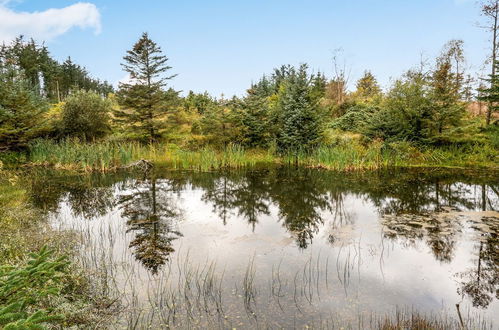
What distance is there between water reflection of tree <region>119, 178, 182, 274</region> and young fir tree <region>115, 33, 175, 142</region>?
9.37m

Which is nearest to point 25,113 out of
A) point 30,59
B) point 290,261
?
point 290,261

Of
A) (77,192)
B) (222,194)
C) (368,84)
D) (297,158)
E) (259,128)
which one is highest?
(368,84)

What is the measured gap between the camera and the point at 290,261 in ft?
15.2

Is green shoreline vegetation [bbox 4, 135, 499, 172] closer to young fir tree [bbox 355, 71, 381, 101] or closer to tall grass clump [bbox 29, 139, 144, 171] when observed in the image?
tall grass clump [bbox 29, 139, 144, 171]

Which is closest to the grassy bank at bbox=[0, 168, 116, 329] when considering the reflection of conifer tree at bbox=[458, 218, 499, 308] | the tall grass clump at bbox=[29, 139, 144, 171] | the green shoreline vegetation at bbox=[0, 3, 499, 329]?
the reflection of conifer tree at bbox=[458, 218, 499, 308]

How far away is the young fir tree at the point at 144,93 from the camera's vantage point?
1819 cm

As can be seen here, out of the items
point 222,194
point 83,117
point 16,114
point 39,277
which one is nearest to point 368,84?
point 83,117

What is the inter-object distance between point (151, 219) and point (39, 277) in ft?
14.8

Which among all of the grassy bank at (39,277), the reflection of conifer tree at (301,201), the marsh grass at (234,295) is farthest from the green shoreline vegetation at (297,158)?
the marsh grass at (234,295)

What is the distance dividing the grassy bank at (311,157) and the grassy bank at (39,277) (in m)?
6.48

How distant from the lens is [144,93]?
1827 centimetres

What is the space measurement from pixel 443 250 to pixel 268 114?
41.9ft

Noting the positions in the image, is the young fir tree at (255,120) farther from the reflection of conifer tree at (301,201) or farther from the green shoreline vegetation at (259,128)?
the reflection of conifer tree at (301,201)

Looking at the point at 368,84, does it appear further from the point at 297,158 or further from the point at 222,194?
the point at 222,194
